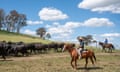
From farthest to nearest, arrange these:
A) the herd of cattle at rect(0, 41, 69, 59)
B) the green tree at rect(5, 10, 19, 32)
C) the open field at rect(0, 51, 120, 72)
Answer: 1. the green tree at rect(5, 10, 19, 32)
2. the herd of cattle at rect(0, 41, 69, 59)
3. the open field at rect(0, 51, 120, 72)

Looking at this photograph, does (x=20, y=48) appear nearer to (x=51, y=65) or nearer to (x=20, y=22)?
(x=51, y=65)

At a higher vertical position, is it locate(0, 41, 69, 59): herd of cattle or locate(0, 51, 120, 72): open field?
locate(0, 41, 69, 59): herd of cattle

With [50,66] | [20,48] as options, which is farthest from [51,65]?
[20,48]

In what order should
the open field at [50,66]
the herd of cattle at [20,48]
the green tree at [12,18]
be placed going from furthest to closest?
the green tree at [12,18], the herd of cattle at [20,48], the open field at [50,66]

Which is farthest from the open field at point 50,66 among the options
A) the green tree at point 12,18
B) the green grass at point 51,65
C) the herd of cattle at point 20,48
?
the green tree at point 12,18

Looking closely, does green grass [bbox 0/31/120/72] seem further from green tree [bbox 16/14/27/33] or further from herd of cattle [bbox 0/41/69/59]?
green tree [bbox 16/14/27/33]

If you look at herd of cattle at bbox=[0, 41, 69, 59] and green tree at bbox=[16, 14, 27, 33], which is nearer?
herd of cattle at bbox=[0, 41, 69, 59]

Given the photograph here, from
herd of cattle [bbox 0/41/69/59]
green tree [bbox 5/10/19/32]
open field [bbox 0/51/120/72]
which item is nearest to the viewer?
open field [bbox 0/51/120/72]

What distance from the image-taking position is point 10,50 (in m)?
32.1

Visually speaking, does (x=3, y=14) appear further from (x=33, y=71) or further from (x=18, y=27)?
(x=33, y=71)

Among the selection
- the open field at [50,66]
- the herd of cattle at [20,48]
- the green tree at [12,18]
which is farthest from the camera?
the green tree at [12,18]

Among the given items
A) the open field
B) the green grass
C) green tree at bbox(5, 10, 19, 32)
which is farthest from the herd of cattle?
green tree at bbox(5, 10, 19, 32)

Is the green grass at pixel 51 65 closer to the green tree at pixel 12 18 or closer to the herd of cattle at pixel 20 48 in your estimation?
the herd of cattle at pixel 20 48

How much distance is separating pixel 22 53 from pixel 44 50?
7.66m
